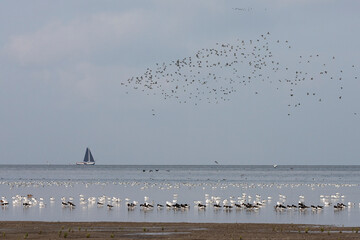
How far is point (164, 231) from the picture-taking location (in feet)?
145

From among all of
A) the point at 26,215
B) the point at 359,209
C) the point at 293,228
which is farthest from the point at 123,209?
the point at 293,228

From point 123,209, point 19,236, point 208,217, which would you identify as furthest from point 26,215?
point 19,236

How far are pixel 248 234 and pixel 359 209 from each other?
92.4 ft

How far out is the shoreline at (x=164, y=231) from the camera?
4066cm

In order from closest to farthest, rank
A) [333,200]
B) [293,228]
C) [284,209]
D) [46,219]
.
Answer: [293,228], [46,219], [284,209], [333,200]

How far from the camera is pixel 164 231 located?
4434 cm

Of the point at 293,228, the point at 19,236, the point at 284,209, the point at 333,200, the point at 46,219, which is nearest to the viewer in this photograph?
the point at 19,236

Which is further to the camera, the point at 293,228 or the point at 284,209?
the point at 284,209

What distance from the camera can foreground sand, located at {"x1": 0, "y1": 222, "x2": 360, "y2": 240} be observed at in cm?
4066

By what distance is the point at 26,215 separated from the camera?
2430 inches

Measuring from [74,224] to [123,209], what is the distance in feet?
63.2

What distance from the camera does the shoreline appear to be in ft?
133

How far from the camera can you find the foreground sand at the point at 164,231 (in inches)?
1601

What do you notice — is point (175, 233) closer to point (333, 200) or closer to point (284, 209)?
point (284, 209)
